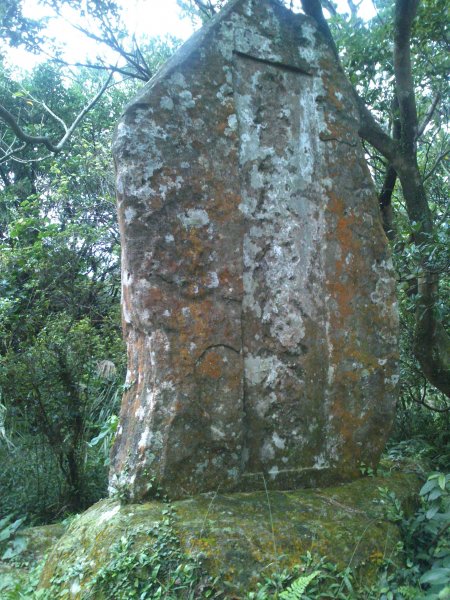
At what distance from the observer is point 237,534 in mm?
2820

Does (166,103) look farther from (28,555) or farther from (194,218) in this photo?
(28,555)

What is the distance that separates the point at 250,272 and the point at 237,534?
4.43 feet

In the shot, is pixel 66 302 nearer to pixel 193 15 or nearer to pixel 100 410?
pixel 100 410

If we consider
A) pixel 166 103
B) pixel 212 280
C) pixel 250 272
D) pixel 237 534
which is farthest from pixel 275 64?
pixel 237 534

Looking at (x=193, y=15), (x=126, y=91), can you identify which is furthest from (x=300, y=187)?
(x=126, y=91)

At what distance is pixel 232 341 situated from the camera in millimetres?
3283

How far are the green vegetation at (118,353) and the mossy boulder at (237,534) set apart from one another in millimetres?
45

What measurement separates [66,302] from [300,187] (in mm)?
5829

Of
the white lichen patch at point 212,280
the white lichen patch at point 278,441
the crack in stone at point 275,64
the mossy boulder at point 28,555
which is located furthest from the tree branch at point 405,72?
the mossy boulder at point 28,555

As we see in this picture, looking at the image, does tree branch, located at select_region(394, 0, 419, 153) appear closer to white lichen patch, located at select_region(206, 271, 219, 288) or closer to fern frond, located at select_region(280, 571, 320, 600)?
white lichen patch, located at select_region(206, 271, 219, 288)

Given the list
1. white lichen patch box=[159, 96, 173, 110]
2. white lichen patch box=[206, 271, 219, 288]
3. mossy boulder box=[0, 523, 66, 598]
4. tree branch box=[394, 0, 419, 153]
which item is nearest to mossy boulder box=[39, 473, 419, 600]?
mossy boulder box=[0, 523, 66, 598]

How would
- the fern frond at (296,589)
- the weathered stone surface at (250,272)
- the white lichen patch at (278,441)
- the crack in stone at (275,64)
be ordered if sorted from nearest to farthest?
the fern frond at (296,589)
the weathered stone surface at (250,272)
the white lichen patch at (278,441)
the crack in stone at (275,64)

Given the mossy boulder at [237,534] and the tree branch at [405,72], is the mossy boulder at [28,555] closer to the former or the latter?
the mossy boulder at [237,534]

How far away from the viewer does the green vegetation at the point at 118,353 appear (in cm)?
270
